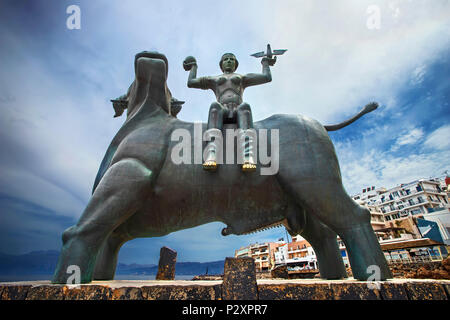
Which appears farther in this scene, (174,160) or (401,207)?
(401,207)

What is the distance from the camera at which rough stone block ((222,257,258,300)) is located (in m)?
1.93

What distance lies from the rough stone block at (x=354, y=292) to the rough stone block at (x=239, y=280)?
73 centimetres

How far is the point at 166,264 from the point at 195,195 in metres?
5.45

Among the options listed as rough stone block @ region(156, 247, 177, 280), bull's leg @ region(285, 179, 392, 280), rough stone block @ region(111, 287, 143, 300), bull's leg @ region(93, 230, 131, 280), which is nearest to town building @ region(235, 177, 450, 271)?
rough stone block @ region(156, 247, 177, 280)

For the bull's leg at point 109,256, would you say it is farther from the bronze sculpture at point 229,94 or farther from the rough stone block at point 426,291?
the rough stone block at point 426,291

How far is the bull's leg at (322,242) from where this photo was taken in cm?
350

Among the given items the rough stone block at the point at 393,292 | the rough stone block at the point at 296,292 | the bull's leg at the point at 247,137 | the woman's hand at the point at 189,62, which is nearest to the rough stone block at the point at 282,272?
the bull's leg at the point at 247,137

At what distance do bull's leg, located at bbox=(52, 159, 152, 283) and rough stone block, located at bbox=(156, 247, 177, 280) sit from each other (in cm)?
536

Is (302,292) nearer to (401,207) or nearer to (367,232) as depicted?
(367,232)

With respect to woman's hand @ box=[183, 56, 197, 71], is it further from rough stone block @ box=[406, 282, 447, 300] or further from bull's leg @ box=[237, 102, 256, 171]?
rough stone block @ box=[406, 282, 447, 300]

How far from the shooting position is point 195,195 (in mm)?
3227
